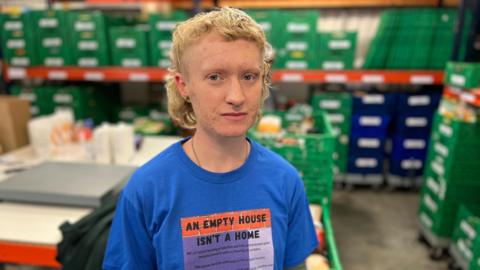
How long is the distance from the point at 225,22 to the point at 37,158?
6.55 feet

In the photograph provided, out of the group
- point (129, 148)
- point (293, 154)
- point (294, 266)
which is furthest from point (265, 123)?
point (294, 266)

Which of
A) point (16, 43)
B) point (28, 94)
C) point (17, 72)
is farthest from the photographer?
point (28, 94)

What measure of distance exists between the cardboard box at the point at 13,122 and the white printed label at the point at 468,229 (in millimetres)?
3037

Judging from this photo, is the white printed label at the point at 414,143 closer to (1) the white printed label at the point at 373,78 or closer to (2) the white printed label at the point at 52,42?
(1) the white printed label at the point at 373,78

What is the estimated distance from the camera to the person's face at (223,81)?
2.45ft

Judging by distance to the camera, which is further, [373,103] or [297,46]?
[373,103]

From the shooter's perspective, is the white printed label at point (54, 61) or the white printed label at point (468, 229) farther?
the white printed label at point (54, 61)

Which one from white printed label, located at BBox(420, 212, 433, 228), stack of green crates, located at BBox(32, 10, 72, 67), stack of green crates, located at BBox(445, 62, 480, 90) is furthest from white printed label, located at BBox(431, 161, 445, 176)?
stack of green crates, located at BBox(32, 10, 72, 67)

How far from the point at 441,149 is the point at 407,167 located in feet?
4.08

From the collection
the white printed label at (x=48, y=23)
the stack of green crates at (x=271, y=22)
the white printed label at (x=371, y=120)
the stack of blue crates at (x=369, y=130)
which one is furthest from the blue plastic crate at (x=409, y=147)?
the white printed label at (x=48, y=23)

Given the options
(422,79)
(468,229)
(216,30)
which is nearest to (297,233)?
(216,30)

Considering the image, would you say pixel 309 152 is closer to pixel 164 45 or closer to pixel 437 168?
pixel 437 168

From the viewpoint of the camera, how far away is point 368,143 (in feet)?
11.9

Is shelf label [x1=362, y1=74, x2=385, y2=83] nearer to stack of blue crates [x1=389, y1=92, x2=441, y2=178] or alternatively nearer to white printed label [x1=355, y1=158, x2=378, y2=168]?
stack of blue crates [x1=389, y1=92, x2=441, y2=178]
